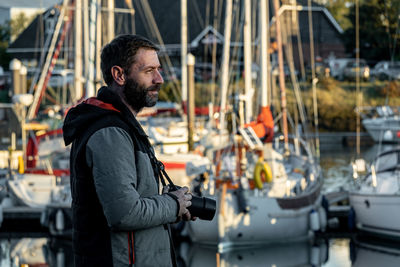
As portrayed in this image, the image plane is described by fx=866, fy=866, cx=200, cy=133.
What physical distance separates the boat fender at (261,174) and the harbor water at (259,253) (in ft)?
4.08

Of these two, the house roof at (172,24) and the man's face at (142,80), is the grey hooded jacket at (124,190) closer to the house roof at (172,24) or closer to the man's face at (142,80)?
the man's face at (142,80)

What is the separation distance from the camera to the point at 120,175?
11.4ft

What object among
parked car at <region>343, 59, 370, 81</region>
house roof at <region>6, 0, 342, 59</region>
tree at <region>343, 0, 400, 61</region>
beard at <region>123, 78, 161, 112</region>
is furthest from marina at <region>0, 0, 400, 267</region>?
house roof at <region>6, 0, 342, 59</region>

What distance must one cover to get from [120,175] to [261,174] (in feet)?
45.1

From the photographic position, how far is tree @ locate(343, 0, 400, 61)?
4893 cm

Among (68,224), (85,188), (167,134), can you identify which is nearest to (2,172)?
(68,224)

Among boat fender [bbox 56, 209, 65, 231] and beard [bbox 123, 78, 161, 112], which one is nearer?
beard [bbox 123, 78, 161, 112]

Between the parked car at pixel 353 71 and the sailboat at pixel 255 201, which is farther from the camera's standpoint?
the parked car at pixel 353 71

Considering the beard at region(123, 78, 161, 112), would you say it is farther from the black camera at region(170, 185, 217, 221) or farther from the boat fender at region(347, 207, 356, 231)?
the boat fender at region(347, 207, 356, 231)

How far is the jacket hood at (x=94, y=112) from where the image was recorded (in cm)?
362

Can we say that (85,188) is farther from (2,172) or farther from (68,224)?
(2,172)

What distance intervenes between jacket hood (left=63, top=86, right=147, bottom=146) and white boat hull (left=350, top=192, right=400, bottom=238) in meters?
13.6

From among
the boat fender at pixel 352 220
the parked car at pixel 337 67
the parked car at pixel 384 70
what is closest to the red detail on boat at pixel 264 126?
the boat fender at pixel 352 220

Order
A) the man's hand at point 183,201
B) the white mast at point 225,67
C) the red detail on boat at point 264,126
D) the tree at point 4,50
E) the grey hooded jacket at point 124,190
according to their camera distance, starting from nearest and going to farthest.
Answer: the grey hooded jacket at point 124,190, the man's hand at point 183,201, the red detail on boat at point 264,126, the white mast at point 225,67, the tree at point 4,50
